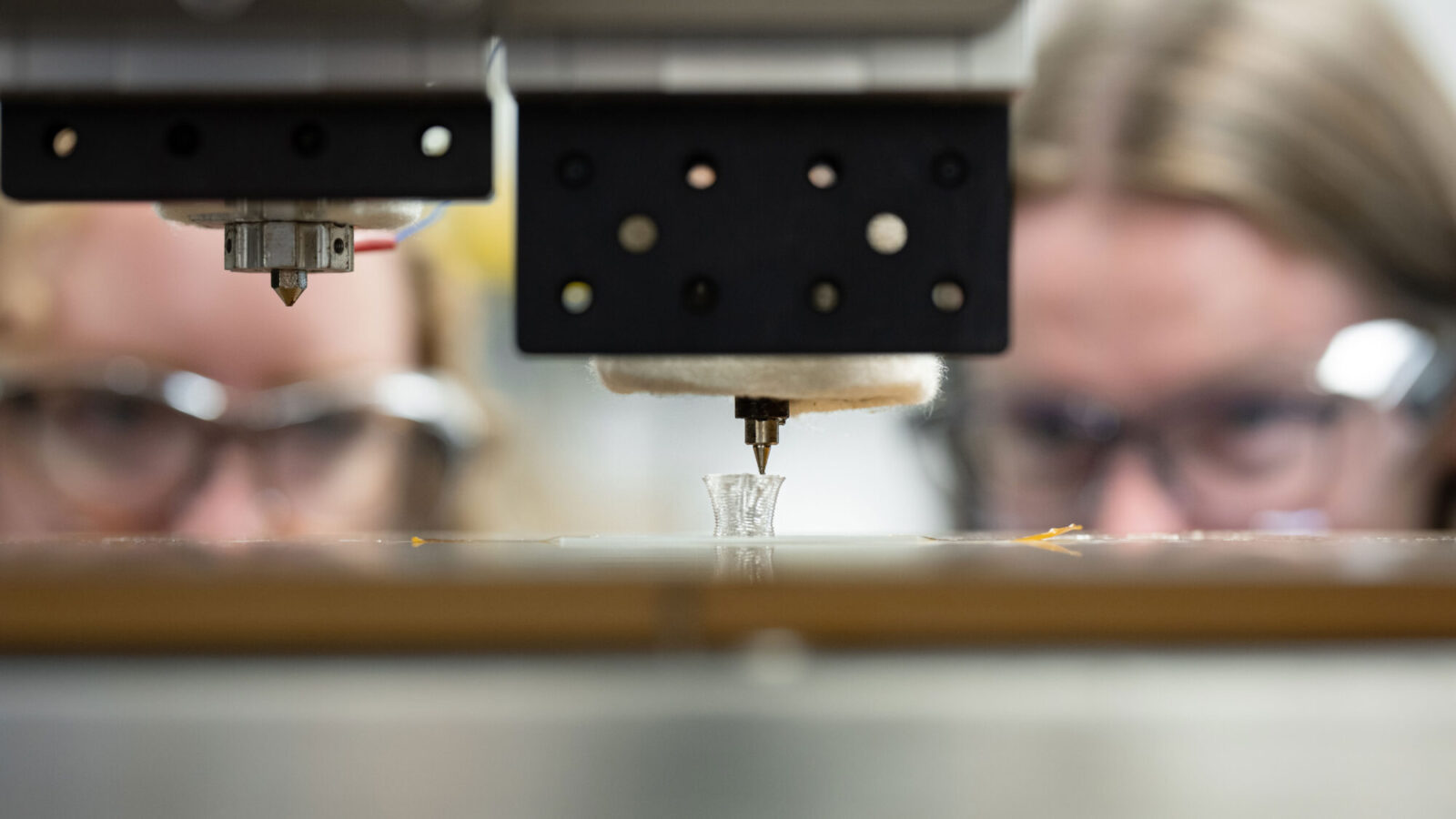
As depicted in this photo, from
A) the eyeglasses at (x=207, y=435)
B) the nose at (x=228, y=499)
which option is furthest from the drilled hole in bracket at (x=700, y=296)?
the nose at (x=228, y=499)

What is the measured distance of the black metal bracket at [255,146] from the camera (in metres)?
0.32

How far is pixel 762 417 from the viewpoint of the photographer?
42 cm

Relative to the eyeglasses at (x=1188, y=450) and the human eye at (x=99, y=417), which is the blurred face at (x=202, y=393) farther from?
the eyeglasses at (x=1188, y=450)

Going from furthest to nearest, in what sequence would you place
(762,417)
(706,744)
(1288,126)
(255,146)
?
1. (1288,126)
2. (762,417)
3. (255,146)
4. (706,744)

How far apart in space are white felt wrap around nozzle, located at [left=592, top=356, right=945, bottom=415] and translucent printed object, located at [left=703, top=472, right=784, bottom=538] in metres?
0.07

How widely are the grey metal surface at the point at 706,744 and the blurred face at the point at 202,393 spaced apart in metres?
1.25

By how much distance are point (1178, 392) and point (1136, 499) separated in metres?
0.13

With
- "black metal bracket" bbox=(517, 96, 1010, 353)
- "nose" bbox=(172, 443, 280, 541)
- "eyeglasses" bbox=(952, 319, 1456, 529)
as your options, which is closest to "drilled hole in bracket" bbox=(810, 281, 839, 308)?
"black metal bracket" bbox=(517, 96, 1010, 353)

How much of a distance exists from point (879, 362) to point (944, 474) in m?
1.11

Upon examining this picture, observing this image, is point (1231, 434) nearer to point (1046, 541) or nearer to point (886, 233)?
point (1046, 541)

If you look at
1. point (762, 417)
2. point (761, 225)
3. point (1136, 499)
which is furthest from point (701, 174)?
point (1136, 499)

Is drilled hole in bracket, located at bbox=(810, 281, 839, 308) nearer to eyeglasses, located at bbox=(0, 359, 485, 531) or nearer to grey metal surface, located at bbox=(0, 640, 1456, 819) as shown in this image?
grey metal surface, located at bbox=(0, 640, 1456, 819)

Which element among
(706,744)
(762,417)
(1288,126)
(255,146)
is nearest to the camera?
(706,744)

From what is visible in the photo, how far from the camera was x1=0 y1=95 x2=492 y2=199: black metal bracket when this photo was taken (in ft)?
1.03
